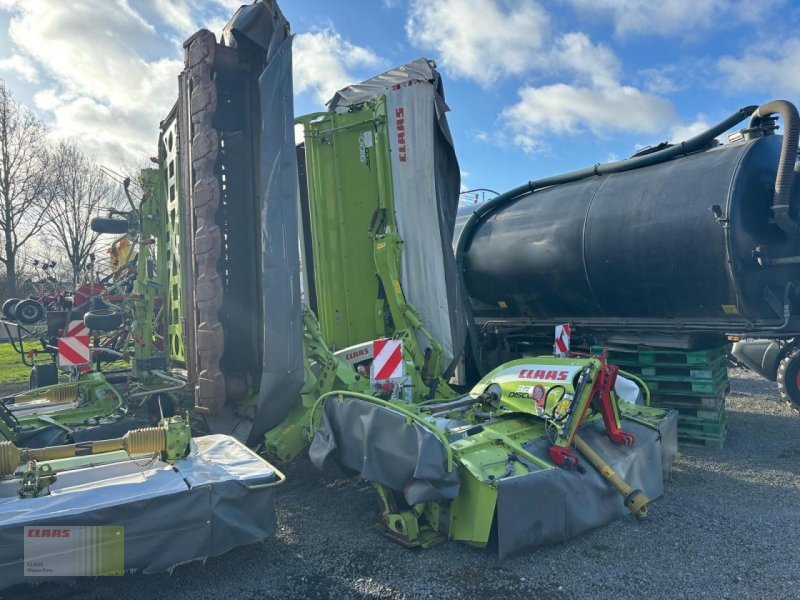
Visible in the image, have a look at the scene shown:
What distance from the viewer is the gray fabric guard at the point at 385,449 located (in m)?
3.09

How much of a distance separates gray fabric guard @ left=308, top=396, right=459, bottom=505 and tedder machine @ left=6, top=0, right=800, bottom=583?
0.01 m

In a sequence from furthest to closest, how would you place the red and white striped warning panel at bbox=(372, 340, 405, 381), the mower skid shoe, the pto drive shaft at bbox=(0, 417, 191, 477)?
the red and white striped warning panel at bbox=(372, 340, 405, 381) < the pto drive shaft at bbox=(0, 417, 191, 477) < the mower skid shoe

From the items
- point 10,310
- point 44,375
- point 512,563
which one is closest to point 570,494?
point 512,563

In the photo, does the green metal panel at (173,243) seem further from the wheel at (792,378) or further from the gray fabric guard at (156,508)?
the wheel at (792,378)

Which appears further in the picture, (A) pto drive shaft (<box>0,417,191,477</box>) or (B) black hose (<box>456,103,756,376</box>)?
(B) black hose (<box>456,103,756,376</box>)

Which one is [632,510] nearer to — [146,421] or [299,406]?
[299,406]

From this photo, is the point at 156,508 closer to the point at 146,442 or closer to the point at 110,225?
the point at 146,442

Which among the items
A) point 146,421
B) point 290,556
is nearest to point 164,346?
point 146,421

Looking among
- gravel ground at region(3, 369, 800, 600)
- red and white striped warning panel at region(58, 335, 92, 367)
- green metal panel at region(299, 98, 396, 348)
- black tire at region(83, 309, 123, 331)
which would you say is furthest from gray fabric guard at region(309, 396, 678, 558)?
black tire at region(83, 309, 123, 331)

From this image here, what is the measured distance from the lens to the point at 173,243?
18.9 ft

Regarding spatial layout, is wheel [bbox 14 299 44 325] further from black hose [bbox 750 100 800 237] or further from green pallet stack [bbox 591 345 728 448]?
black hose [bbox 750 100 800 237]

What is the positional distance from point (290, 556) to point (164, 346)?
147 inches

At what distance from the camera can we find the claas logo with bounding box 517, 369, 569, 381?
12.6ft

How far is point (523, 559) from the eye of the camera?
3.16 meters
